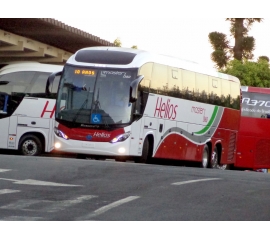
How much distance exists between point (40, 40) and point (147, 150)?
10192 millimetres

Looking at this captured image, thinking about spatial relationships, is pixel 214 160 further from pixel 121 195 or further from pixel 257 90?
pixel 121 195

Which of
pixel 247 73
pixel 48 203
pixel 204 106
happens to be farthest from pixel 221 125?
pixel 247 73

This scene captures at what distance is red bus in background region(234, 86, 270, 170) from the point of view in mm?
32312

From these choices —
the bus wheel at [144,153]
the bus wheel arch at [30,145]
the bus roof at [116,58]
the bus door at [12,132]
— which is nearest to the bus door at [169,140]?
the bus wheel at [144,153]

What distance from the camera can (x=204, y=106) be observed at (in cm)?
2678

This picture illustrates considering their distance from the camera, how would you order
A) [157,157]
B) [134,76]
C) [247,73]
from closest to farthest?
[134,76] < [157,157] < [247,73]

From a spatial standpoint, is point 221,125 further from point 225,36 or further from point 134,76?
point 225,36

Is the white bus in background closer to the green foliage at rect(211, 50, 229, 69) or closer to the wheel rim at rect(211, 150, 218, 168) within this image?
the wheel rim at rect(211, 150, 218, 168)

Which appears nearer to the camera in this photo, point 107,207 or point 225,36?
point 107,207

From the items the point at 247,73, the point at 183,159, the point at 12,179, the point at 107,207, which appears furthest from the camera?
the point at 247,73

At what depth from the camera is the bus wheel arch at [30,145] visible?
1031 inches

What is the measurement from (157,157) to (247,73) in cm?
2732

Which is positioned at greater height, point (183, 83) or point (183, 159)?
point (183, 83)

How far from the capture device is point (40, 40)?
104 ft
